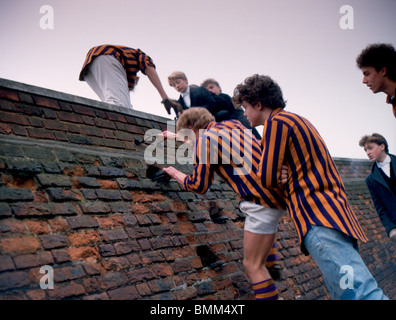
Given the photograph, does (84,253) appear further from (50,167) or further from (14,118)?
(14,118)

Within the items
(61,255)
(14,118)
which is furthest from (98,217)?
(14,118)

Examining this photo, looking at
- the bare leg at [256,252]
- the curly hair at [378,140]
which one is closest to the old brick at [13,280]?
the bare leg at [256,252]

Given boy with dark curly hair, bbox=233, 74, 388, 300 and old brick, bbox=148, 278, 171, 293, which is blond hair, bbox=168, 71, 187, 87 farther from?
old brick, bbox=148, 278, 171, 293

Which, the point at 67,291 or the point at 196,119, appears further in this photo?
the point at 196,119

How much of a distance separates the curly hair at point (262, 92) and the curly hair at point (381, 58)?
763 mm

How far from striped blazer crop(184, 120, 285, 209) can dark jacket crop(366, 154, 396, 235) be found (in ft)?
7.05

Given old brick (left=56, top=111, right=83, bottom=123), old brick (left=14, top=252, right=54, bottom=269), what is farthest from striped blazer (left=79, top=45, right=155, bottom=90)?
old brick (left=14, top=252, right=54, bottom=269)

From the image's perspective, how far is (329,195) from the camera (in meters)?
1.97

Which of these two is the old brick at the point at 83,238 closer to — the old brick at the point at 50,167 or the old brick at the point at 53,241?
the old brick at the point at 53,241

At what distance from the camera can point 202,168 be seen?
2668mm

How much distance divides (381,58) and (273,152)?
4.18ft

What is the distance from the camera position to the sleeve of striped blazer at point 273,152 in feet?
6.83
